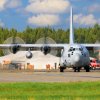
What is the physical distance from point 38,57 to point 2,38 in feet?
170

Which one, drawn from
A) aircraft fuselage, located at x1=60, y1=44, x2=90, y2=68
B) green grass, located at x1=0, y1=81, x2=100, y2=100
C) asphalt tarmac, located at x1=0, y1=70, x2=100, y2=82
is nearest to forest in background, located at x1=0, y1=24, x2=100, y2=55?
aircraft fuselage, located at x1=60, y1=44, x2=90, y2=68

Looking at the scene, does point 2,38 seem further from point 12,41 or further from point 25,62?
point 12,41

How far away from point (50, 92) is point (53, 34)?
14230 cm

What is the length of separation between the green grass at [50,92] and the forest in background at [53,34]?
130 meters

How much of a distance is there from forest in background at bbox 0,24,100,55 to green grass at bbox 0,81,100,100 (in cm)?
13017

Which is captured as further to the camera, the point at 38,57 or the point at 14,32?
the point at 14,32

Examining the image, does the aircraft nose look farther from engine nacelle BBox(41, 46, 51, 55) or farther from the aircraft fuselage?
engine nacelle BBox(41, 46, 51, 55)

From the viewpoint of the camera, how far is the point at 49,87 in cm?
2561

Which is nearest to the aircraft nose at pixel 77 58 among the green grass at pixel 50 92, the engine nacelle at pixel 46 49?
the engine nacelle at pixel 46 49

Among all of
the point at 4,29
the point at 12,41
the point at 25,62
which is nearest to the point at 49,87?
the point at 12,41

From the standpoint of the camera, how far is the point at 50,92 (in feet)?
75.5

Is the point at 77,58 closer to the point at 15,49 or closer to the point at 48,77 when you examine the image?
the point at 15,49

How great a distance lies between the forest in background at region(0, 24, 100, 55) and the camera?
521 ft

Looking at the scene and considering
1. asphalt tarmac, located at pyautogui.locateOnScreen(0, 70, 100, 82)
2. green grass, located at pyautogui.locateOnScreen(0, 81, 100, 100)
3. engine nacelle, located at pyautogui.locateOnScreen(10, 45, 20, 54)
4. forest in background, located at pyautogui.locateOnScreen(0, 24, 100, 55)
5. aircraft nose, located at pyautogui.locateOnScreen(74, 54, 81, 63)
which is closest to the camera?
green grass, located at pyautogui.locateOnScreen(0, 81, 100, 100)
